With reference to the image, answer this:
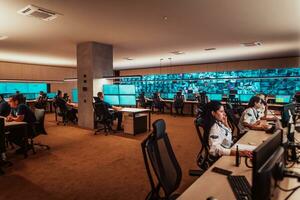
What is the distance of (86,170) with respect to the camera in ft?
11.4

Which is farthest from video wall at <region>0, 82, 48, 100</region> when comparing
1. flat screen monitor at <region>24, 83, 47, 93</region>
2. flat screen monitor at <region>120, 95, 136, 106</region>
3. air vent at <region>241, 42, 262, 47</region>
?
air vent at <region>241, 42, 262, 47</region>

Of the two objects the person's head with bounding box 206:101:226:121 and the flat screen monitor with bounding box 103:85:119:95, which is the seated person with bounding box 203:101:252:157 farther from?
the flat screen monitor with bounding box 103:85:119:95

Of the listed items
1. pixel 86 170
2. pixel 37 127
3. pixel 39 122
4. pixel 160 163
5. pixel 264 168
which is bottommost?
pixel 86 170

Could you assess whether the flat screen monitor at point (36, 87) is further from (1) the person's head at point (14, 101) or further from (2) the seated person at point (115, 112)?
(1) the person's head at point (14, 101)

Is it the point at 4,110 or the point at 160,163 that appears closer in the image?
the point at 160,163

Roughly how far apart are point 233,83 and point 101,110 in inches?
258

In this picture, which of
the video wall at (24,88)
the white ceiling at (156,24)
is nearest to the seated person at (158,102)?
the white ceiling at (156,24)

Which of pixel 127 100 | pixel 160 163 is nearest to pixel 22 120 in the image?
pixel 127 100

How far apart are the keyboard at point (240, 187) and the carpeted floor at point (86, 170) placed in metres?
1.39

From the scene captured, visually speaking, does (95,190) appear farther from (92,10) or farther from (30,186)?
(92,10)

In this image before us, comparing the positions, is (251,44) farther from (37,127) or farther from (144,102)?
(37,127)

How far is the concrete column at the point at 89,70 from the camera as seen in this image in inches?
243

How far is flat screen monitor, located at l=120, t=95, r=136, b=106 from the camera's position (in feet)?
21.0

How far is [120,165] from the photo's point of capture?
366cm
